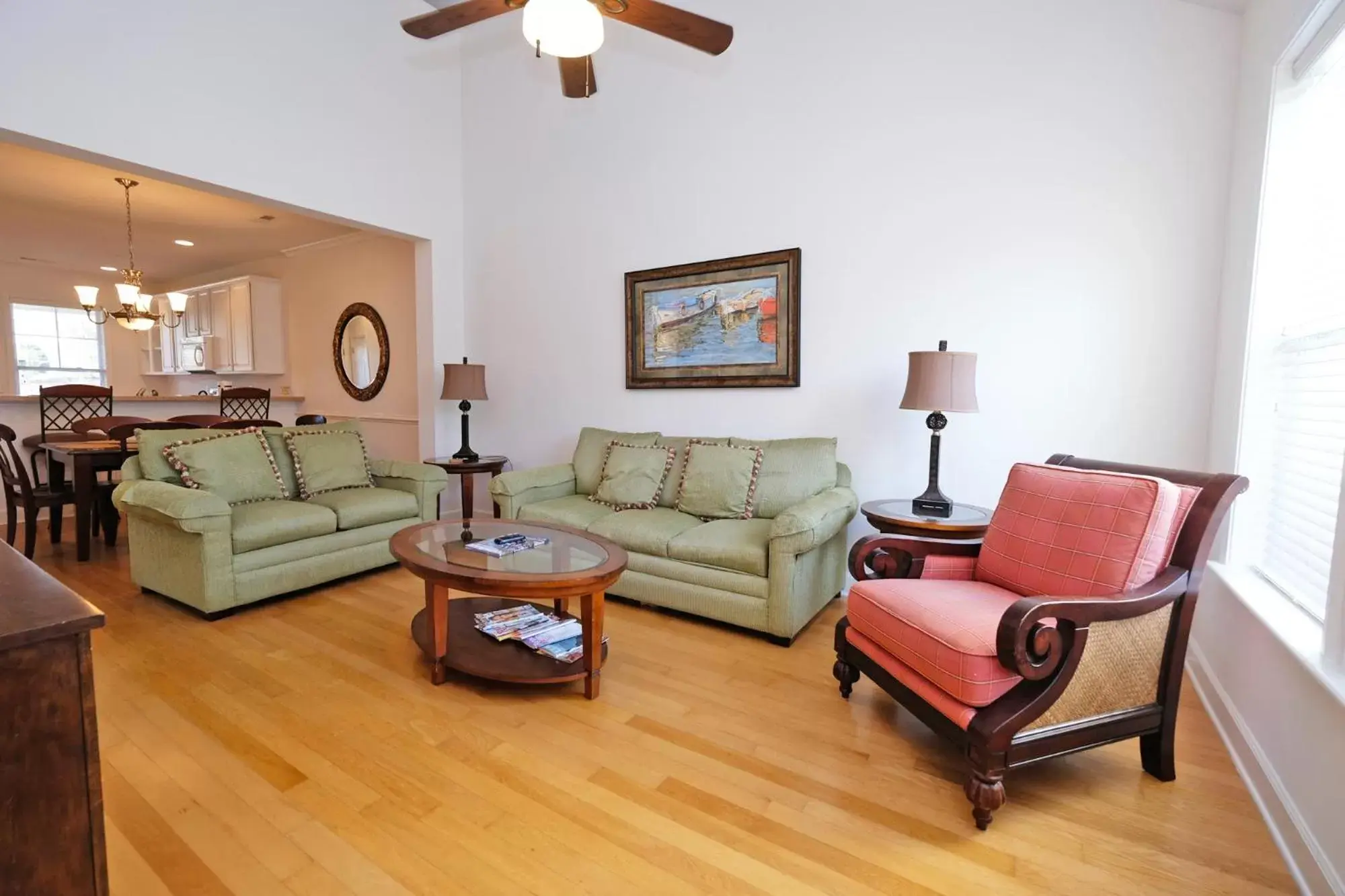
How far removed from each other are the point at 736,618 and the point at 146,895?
211cm

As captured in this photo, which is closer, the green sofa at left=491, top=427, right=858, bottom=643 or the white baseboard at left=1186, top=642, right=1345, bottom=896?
the white baseboard at left=1186, top=642, right=1345, bottom=896

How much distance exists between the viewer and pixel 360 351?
5.95m

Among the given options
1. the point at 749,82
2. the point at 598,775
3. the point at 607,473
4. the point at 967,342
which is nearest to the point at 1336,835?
the point at 598,775

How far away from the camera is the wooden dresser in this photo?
2.77 ft

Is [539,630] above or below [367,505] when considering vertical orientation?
Result: below

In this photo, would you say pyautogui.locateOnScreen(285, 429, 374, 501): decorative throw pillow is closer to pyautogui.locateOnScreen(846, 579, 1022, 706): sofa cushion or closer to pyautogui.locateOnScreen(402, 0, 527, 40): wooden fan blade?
pyautogui.locateOnScreen(402, 0, 527, 40): wooden fan blade

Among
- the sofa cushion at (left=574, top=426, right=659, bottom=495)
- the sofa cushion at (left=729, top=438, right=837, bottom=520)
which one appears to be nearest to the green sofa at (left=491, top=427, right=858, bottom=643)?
the sofa cushion at (left=729, top=438, right=837, bottom=520)

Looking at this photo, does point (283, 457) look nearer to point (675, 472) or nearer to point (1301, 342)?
point (675, 472)

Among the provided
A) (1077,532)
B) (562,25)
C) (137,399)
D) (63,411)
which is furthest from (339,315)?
(1077,532)

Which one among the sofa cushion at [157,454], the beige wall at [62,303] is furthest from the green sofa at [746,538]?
the beige wall at [62,303]

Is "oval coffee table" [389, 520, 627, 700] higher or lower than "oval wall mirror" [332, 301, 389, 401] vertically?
lower

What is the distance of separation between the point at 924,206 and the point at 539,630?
2.84 meters

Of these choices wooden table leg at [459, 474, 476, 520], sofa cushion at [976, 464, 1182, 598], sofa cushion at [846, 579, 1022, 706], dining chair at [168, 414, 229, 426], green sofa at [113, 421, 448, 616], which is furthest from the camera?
dining chair at [168, 414, 229, 426]

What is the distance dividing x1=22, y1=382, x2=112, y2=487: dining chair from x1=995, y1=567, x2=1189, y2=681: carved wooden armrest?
5.96 metres
